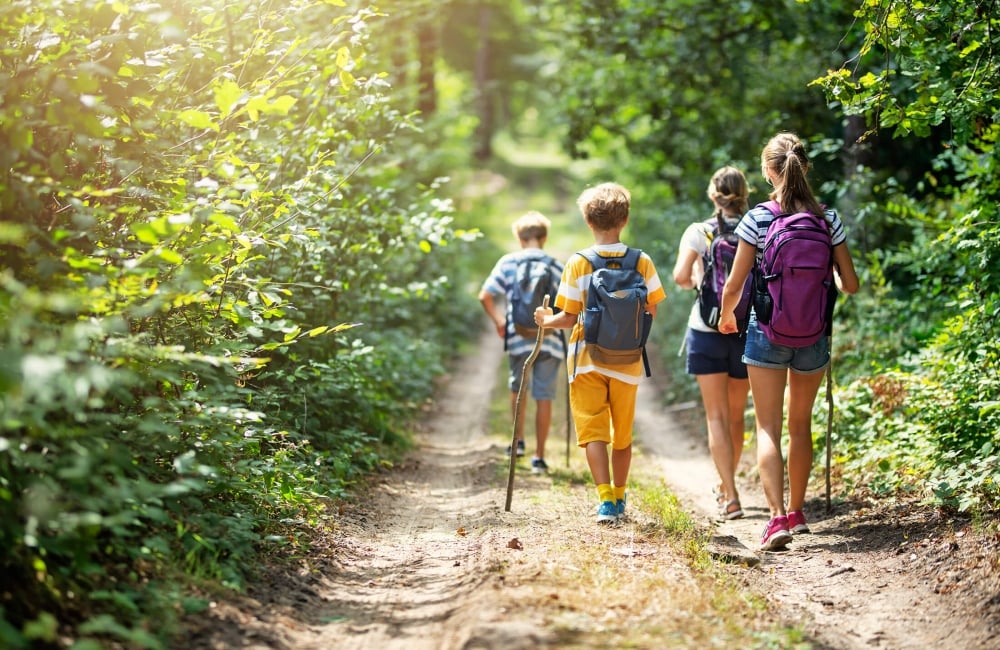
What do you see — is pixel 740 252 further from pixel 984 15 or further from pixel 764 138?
pixel 764 138

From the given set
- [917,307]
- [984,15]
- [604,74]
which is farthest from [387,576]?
[604,74]

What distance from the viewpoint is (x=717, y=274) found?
6727 millimetres

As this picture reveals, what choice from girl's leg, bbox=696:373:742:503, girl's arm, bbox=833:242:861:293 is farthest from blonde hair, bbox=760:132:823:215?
girl's leg, bbox=696:373:742:503

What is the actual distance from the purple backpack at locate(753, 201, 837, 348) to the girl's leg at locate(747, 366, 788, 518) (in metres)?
0.32

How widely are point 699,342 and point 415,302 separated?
834cm

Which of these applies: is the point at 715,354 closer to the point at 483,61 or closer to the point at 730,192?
the point at 730,192

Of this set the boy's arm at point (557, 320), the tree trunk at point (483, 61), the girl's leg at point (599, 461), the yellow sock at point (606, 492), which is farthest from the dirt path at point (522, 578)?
the tree trunk at point (483, 61)

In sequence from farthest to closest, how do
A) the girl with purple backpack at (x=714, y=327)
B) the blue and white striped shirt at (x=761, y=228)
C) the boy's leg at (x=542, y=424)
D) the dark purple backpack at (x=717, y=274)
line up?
the boy's leg at (x=542, y=424), the girl with purple backpack at (x=714, y=327), the dark purple backpack at (x=717, y=274), the blue and white striped shirt at (x=761, y=228)

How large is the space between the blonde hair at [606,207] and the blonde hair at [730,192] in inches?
40.0

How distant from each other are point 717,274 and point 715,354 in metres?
0.59

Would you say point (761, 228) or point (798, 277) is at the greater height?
point (761, 228)

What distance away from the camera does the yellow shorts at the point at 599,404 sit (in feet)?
20.7

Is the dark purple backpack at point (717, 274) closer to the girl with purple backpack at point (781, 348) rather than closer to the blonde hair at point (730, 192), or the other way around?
the blonde hair at point (730, 192)

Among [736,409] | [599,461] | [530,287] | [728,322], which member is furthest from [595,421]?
[530,287]
